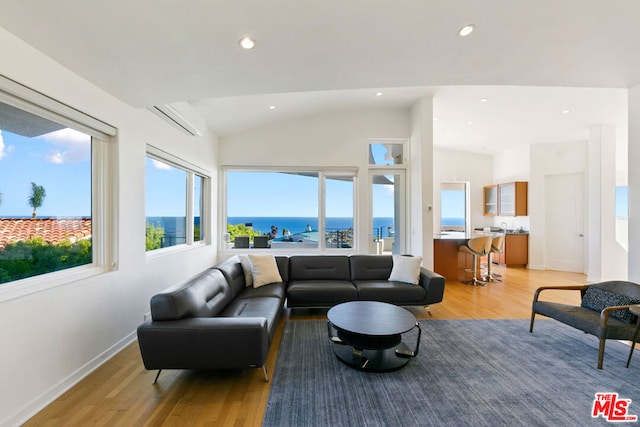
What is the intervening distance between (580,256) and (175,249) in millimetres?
8528

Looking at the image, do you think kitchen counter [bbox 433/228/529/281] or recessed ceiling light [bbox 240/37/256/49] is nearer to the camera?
recessed ceiling light [bbox 240/37/256/49]

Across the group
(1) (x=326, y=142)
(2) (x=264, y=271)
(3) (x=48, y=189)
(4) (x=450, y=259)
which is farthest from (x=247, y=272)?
(4) (x=450, y=259)

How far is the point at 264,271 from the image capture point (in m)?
3.77

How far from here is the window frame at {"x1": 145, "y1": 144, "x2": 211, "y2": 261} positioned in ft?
11.4

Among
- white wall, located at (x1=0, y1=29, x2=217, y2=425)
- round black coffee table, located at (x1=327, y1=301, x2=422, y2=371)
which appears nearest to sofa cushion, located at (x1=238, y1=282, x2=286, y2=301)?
round black coffee table, located at (x1=327, y1=301, x2=422, y2=371)

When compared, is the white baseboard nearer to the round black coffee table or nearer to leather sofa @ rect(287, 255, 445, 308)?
leather sofa @ rect(287, 255, 445, 308)

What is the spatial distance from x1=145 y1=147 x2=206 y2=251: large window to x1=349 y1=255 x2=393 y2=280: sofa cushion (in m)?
2.78

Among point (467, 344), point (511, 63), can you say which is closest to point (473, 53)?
point (511, 63)

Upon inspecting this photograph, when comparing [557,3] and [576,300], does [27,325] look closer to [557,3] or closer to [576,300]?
[557,3]

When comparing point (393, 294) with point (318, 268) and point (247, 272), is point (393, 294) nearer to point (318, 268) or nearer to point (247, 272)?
point (318, 268)

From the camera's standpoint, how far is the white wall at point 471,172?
8.05m

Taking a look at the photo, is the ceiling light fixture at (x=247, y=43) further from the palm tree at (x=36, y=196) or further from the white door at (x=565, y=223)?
the white door at (x=565, y=223)

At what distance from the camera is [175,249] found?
13.5 feet

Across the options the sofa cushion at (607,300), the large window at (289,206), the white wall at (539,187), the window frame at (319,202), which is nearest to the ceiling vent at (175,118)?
the window frame at (319,202)
